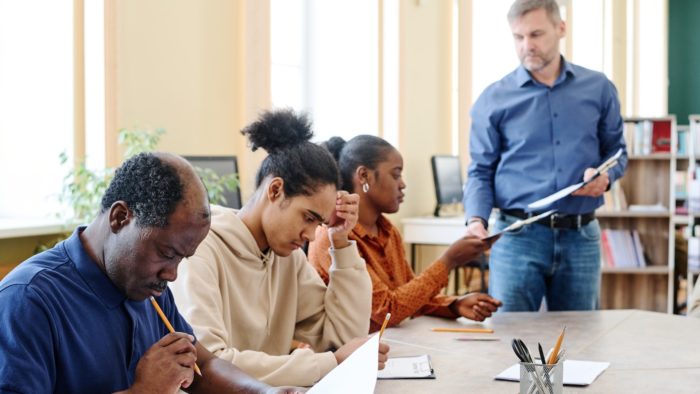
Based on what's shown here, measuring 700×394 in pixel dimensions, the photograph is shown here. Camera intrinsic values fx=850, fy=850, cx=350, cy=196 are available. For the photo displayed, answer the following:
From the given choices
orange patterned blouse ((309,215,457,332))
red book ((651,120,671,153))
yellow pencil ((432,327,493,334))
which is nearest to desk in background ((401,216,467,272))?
red book ((651,120,671,153))

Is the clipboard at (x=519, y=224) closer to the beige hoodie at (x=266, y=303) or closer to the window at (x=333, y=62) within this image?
the beige hoodie at (x=266, y=303)

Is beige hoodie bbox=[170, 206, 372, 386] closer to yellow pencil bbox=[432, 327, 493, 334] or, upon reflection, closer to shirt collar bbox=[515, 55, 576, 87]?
yellow pencil bbox=[432, 327, 493, 334]

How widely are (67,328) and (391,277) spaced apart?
4.81 ft

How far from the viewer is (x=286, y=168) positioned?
1923 millimetres

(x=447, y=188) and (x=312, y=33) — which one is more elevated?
(x=312, y=33)

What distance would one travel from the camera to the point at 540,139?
118 inches

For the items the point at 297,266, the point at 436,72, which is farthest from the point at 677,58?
the point at 297,266

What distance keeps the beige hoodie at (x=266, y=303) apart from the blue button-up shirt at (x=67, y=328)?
323 millimetres

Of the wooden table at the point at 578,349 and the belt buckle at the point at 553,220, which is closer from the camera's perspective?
the wooden table at the point at 578,349

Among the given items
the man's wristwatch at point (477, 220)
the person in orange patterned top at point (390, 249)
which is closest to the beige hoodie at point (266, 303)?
the person in orange patterned top at point (390, 249)

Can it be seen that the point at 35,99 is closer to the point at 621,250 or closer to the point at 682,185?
the point at 621,250

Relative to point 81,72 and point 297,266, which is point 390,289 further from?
point 81,72

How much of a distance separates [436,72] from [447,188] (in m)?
1.04

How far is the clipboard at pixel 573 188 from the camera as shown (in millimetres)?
2668
